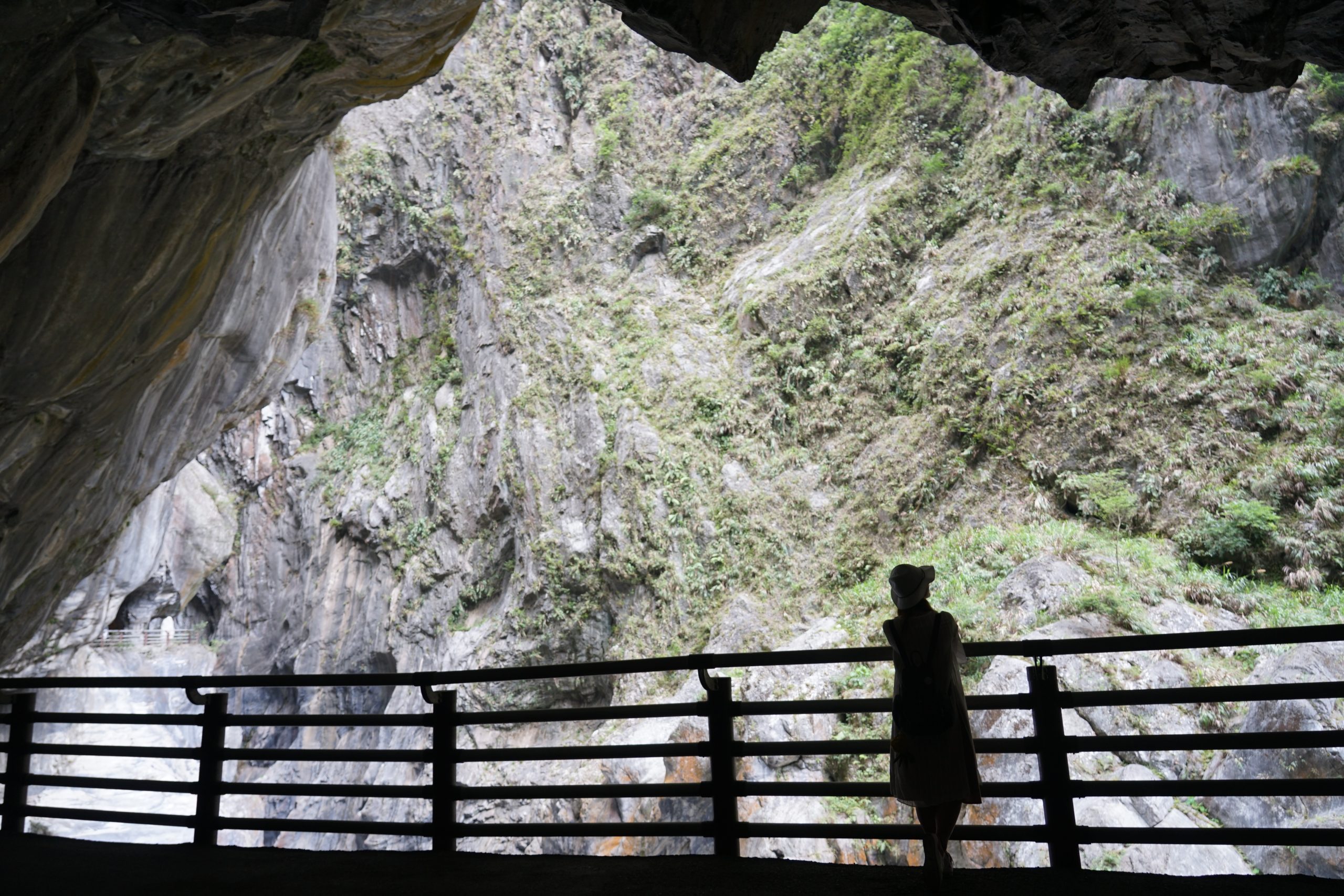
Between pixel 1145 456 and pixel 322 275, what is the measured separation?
1156cm

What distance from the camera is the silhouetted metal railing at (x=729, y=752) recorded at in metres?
3.46

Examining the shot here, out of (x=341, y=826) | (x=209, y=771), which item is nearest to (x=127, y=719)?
(x=209, y=771)

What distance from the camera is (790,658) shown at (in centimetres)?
409

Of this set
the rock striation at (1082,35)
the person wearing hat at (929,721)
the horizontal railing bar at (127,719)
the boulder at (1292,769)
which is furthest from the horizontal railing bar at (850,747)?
the rock striation at (1082,35)

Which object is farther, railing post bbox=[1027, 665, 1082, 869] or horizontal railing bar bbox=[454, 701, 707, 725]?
horizontal railing bar bbox=[454, 701, 707, 725]

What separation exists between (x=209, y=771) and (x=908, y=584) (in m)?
4.60

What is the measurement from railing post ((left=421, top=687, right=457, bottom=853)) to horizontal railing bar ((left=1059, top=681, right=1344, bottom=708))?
327cm

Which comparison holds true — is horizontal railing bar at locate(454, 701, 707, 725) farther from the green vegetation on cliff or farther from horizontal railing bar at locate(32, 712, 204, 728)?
the green vegetation on cliff

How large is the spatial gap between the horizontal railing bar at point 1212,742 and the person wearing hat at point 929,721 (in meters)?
0.56

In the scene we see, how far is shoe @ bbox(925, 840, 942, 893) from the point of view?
3441mm

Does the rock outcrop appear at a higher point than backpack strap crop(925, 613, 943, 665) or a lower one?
higher

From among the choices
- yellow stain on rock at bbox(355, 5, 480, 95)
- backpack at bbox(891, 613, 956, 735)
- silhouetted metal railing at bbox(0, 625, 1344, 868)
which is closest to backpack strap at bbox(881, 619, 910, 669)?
backpack at bbox(891, 613, 956, 735)

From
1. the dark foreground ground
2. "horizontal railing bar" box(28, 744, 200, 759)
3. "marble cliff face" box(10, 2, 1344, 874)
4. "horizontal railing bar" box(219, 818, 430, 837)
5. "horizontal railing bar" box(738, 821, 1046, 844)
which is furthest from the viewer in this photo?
"marble cliff face" box(10, 2, 1344, 874)

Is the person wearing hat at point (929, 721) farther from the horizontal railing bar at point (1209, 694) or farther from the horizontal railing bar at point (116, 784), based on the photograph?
the horizontal railing bar at point (116, 784)
